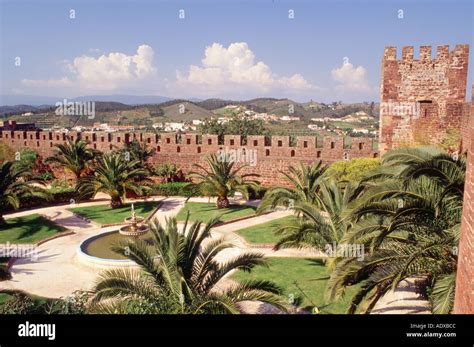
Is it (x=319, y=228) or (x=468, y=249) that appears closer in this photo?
(x=468, y=249)

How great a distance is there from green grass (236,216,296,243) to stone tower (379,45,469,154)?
5.39 metres

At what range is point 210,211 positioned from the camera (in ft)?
50.3

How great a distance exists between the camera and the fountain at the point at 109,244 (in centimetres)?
995

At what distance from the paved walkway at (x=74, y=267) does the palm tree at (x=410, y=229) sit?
2175mm

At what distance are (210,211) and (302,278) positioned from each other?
676cm

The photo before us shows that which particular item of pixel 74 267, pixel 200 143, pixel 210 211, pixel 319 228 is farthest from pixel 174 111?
pixel 319 228

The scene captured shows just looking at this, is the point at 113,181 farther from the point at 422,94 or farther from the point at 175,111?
the point at 175,111

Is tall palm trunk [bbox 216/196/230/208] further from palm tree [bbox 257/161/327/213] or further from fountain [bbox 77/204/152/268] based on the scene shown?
fountain [bbox 77/204/152/268]

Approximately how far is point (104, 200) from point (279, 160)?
8022mm

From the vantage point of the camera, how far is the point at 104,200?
58.2ft

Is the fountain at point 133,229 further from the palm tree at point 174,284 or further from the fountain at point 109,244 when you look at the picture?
the palm tree at point 174,284

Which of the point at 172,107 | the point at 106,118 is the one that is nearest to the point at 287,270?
the point at 106,118

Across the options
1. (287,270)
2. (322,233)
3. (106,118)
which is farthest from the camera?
(106,118)

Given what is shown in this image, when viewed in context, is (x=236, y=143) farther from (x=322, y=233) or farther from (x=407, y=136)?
(x=322, y=233)
